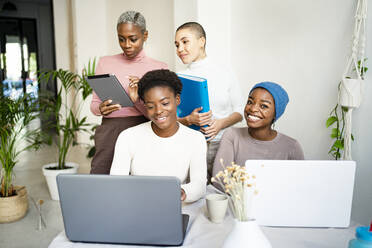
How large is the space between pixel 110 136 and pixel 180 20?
227cm

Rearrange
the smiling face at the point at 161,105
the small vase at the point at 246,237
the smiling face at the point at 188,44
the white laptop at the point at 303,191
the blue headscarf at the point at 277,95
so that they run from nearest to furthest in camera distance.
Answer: the small vase at the point at 246,237 → the white laptop at the point at 303,191 → the smiling face at the point at 161,105 → the blue headscarf at the point at 277,95 → the smiling face at the point at 188,44

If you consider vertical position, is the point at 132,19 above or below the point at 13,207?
above

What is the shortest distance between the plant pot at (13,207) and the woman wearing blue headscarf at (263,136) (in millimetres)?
2106

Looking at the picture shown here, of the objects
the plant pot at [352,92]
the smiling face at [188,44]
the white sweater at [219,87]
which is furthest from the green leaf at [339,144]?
the smiling face at [188,44]

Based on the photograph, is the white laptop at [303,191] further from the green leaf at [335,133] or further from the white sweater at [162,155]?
the green leaf at [335,133]

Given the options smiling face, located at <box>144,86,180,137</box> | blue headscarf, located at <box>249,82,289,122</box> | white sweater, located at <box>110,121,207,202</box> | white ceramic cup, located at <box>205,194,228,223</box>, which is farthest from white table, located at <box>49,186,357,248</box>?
blue headscarf, located at <box>249,82,289,122</box>

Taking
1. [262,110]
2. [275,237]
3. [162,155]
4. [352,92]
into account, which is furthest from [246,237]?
[352,92]

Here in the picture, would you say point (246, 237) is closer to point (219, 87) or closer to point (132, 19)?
point (219, 87)

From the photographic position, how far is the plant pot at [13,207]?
293cm

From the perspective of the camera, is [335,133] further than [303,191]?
Yes

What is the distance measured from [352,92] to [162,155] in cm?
111

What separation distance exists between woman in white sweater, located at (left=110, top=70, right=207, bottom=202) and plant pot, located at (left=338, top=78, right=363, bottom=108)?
2.90 ft

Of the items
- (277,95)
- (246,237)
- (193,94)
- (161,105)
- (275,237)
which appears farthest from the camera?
(193,94)

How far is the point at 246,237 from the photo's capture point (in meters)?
0.89
